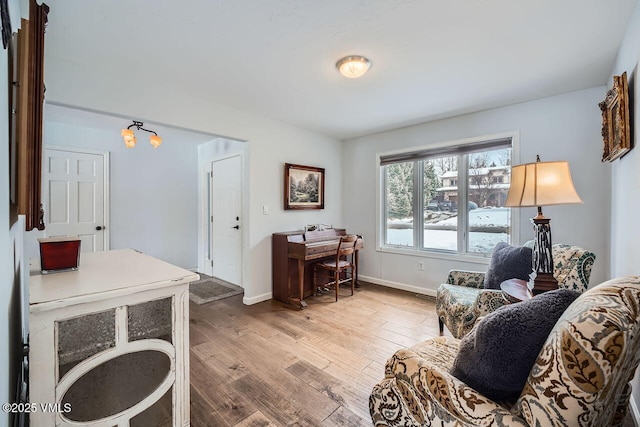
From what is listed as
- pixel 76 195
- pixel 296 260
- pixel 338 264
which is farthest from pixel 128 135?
pixel 338 264

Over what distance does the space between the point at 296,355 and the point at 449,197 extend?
8.66ft

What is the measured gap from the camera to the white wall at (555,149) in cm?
261

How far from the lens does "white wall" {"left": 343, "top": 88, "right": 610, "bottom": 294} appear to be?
261 centimetres

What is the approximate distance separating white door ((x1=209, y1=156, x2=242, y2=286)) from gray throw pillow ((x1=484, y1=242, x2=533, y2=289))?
3160 millimetres

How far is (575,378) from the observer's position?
72cm

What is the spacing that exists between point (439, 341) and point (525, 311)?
2.36 feet

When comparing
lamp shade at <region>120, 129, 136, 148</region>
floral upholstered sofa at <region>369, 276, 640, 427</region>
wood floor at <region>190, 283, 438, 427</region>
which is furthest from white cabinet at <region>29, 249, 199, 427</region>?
lamp shade at <region>120, 129, 136, 148</region>

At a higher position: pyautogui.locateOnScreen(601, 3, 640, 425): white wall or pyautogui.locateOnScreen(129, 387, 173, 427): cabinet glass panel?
pyautogui.locateOnScreen(601, 3, 640, 425): white wall

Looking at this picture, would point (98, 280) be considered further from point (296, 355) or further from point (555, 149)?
point (555, 149)

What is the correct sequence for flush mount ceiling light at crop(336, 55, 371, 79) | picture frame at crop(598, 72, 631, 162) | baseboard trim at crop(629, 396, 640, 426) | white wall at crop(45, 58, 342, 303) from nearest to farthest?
baseboard trim at crop(629, 396, 640, 426)
picture frame at crop(598, 72, 631, 162)
flush mount ceiling light at crop(336, 55, 371, 79)
white wall at crop(45, 58, 342, 303)

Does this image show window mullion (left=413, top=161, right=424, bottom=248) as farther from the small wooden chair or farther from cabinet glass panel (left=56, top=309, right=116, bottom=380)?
cabinet glass panel (left=56, top=309, right=116, bottom=380)

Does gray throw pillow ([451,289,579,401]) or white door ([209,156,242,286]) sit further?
white door ([209,156,242,286])

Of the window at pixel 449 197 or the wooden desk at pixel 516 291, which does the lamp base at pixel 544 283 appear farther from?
the window at pixel 449 197

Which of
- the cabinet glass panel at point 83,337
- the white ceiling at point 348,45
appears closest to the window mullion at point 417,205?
the white ceiling at point 348,45
